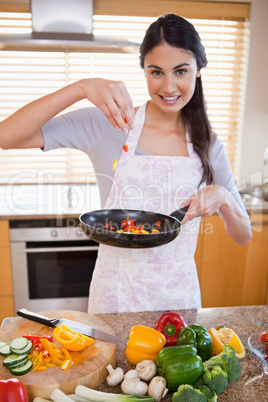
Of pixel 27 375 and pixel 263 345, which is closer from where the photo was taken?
pixel 27 375

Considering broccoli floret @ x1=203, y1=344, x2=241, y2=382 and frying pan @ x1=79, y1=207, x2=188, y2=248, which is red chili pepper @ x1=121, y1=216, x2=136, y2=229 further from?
broccoli floret @ x1=203, y1=344, x2=241, y2=382

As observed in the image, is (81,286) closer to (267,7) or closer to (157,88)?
(157,88)

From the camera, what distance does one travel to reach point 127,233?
3.39 ft

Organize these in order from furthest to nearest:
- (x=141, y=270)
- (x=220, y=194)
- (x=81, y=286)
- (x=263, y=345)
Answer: (x=81, y=286)
(x=141, y=270)
(x=220, y=194)
(x=263, y=345)

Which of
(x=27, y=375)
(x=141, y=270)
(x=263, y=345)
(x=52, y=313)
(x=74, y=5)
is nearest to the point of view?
(x=27, y=375)

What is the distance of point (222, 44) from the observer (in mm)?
2775

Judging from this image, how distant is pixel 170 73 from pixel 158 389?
2.90 ft

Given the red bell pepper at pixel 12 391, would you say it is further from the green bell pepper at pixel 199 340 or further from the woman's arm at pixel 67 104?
the woman's arm at pixel 67 104

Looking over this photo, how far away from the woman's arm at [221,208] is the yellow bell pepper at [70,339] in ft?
1.48

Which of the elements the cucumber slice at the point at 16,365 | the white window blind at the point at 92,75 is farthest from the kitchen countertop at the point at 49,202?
the cucumber slice at the point at 16,365

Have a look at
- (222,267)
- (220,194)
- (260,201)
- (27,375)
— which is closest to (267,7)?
(260,201)

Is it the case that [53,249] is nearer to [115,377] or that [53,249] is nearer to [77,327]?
[77,327]

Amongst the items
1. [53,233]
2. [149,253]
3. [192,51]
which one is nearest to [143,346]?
[149,253]

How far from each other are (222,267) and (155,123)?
1.38 m
